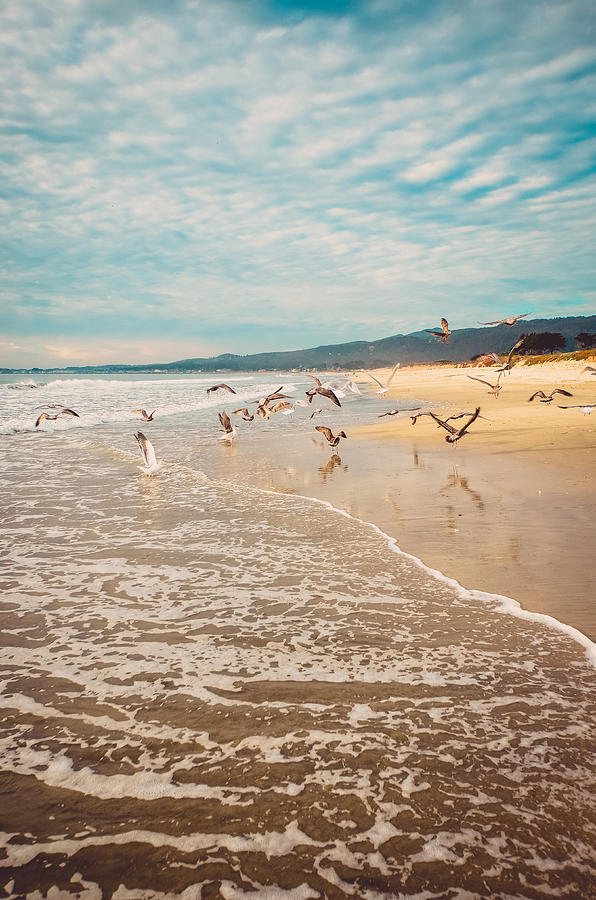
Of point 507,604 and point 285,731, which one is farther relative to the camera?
point 507,604

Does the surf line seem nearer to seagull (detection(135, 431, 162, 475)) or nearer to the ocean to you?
the ocean

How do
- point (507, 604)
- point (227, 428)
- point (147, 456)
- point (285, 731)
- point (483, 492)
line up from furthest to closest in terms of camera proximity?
1. point (227, 428)
2. point (147, 456)
3. point (483, 492)
4. point (507, 604)
5. point (285, 731)

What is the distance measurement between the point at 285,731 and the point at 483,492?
207 inches

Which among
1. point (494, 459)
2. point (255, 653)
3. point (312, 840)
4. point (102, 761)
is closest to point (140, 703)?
point (102, 761)

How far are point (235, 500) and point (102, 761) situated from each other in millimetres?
4818

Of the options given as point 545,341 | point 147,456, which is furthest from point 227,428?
point 545,341

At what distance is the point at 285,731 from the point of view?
2365 mm

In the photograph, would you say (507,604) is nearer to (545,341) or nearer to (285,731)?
(285,731)

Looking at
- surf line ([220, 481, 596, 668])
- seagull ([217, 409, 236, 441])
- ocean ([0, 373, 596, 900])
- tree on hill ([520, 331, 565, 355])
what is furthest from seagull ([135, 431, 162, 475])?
tree on hill ([520, 331, 565, 355])

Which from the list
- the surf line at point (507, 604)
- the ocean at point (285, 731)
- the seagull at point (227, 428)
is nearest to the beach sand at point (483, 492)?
the surf line at point (507, 604)

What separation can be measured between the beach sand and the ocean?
438mm

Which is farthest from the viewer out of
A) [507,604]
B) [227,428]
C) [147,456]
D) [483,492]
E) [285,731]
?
[227,428]

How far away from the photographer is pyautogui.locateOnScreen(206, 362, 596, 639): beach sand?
13.5 feet

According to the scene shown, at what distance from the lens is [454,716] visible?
245 centimetres
